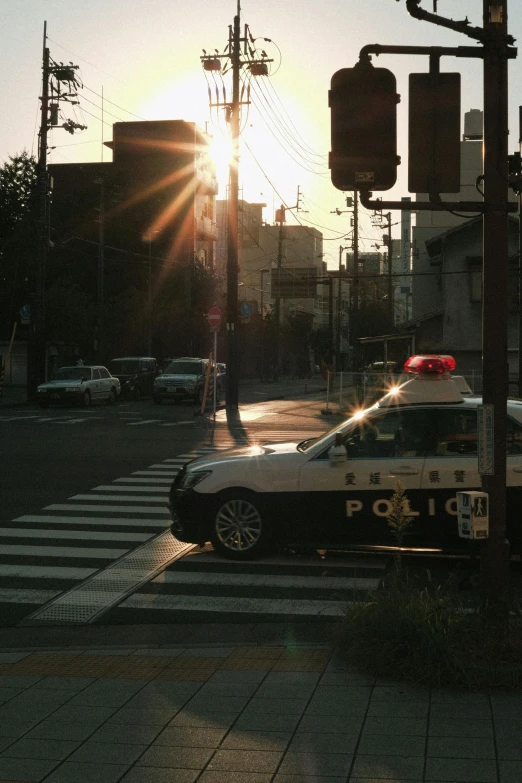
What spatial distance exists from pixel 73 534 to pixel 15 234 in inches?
1778

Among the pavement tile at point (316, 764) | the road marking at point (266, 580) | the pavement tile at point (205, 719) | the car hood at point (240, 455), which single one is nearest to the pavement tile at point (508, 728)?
the pavement tile at point (316, 764)

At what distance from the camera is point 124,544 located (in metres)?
10.8

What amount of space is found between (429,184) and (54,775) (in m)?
4.13

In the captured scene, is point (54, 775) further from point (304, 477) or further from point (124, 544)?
point (124, 544)

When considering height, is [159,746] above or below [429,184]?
below

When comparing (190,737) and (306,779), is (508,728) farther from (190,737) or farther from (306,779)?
(190,737)

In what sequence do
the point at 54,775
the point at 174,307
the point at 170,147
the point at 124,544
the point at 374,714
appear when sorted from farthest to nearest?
the point at 170,147 → the point at 174,307 → the point at 124,544 → the point at 374,714 → the point at 54,775

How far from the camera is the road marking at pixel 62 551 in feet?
33.7

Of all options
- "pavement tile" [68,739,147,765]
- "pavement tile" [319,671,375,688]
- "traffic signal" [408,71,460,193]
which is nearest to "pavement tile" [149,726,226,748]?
"pavement tile" [68,739,147,765]

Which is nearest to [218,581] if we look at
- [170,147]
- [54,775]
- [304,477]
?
[304,477]

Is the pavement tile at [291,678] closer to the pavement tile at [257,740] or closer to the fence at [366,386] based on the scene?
the pavement tile at [257,740]

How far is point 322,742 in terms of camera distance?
15.6 feet

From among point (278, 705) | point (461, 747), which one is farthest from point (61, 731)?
point (461, 747)

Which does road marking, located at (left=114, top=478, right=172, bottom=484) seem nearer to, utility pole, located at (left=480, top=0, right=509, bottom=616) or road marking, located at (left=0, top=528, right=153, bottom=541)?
road marking, located at (left=0, top=528, right=153, bottom=541)
